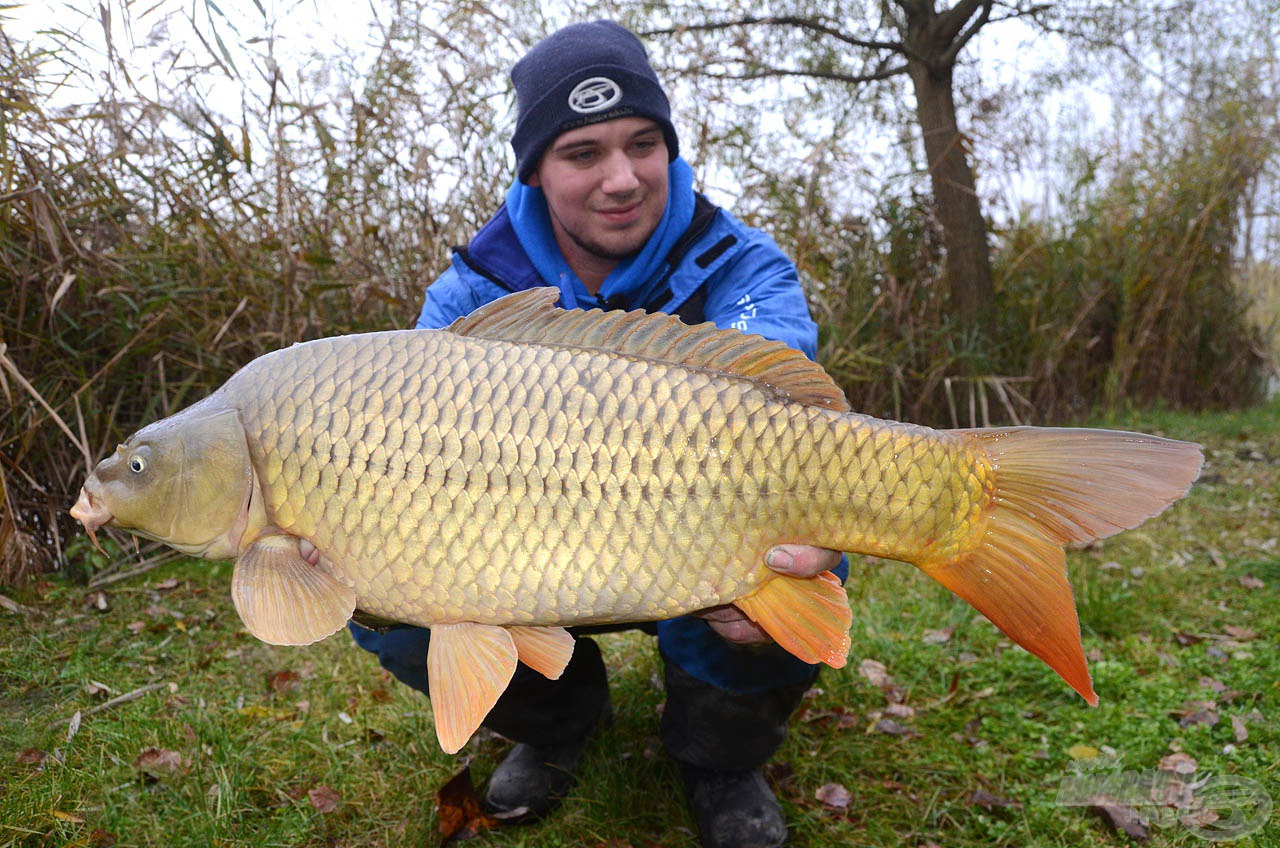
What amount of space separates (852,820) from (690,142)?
2.85 meters

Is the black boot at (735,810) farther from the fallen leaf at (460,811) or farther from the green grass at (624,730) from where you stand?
the fallen leaf at (460,811)

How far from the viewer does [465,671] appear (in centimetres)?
115

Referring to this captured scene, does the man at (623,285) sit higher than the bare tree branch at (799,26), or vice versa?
the bare tree branch at (799,26)

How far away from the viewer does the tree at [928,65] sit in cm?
445

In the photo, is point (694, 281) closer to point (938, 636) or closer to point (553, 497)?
point (553, 497)

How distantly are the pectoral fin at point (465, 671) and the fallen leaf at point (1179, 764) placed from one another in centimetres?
130

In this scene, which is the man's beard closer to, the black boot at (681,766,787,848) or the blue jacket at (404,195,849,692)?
the blue jacket at (404,195,849,692)

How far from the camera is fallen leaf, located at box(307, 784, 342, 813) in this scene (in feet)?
5.46

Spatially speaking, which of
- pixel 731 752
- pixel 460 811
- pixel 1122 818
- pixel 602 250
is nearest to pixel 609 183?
pixel 602 250

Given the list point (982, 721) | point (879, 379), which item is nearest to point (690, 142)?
point (879, 379)

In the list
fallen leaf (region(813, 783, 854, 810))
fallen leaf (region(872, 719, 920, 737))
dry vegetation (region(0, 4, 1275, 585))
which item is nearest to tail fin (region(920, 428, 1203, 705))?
fallen leaf (region(813, 783, 854, 810))

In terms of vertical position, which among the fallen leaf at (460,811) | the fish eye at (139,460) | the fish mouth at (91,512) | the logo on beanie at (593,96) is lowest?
the fallen leaf at (460,811)

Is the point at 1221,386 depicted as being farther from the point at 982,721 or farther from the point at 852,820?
the point at 852,820

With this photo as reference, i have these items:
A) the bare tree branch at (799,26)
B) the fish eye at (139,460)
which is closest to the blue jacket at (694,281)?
the fish eye at (139,460)
